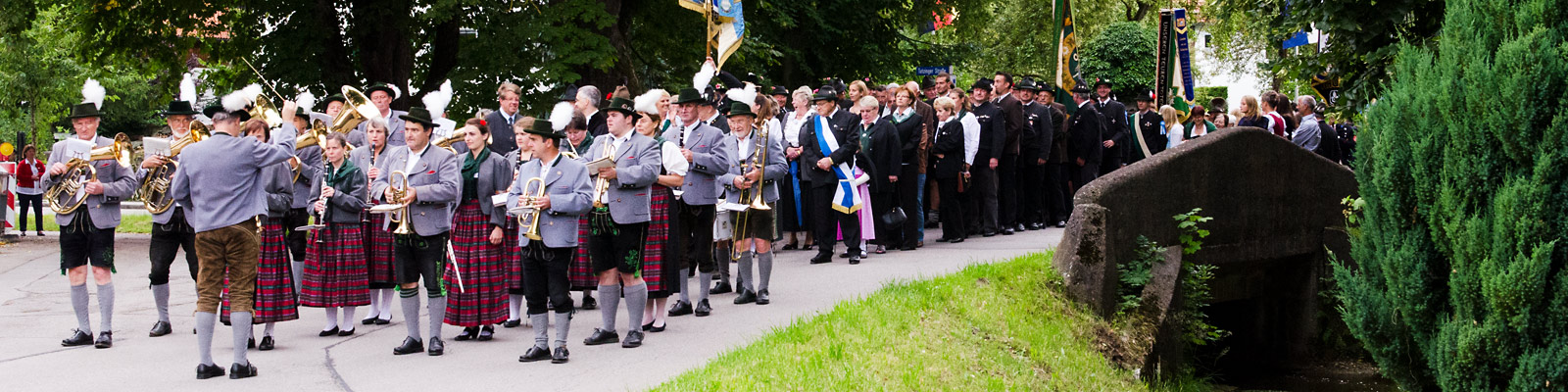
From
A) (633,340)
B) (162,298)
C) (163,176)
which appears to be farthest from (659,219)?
(162,298)

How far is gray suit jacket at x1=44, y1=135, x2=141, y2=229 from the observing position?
376 inches

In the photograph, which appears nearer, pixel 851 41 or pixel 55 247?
pixel 55 247

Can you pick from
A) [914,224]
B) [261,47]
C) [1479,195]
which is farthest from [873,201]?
[261,47]

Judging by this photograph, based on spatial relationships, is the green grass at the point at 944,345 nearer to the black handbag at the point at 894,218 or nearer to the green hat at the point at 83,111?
the black handbag at the point at 894,218

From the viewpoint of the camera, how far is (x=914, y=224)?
1441 cm

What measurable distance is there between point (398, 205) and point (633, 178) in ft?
4.89

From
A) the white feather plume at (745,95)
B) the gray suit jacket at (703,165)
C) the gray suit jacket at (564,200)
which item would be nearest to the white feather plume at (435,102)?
the gray suit jacket at (564,200)

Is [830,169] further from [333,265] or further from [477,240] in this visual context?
[333,265]

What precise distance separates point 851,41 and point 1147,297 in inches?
729

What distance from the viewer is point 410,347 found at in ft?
29.2

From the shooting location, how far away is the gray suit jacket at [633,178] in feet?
28.5

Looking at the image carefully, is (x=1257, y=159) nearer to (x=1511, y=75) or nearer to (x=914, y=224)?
(x=914, y=224)

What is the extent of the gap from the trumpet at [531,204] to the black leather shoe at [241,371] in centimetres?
176

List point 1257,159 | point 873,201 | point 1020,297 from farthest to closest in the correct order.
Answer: point 873,201
point 1257,159
point 1020,297
